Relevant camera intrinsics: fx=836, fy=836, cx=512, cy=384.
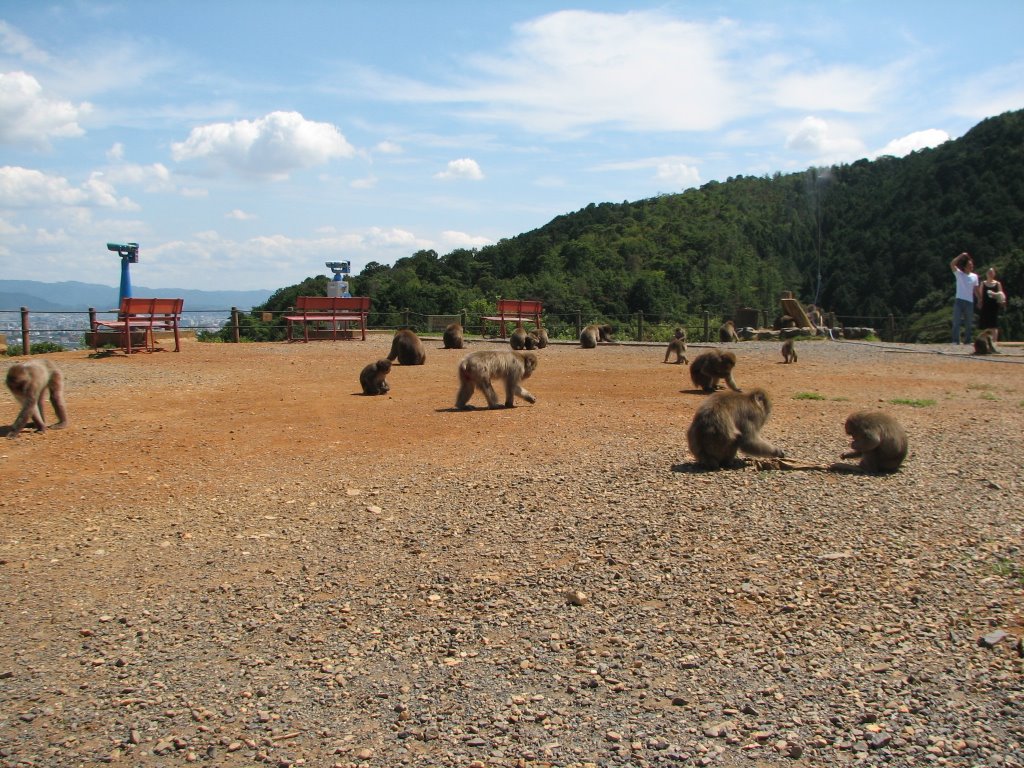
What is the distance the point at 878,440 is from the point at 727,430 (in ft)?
3.75

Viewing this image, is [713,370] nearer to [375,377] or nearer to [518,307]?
[375,377]

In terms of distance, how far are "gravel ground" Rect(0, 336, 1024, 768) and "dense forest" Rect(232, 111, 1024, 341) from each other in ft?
80.8

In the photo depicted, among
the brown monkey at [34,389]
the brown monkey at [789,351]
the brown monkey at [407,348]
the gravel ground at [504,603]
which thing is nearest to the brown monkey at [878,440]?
the gravel ground at [504,603]

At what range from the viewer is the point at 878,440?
651cm

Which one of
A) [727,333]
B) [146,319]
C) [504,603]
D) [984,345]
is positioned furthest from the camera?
[727,333]

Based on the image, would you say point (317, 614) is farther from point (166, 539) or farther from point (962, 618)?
point (962, 618)

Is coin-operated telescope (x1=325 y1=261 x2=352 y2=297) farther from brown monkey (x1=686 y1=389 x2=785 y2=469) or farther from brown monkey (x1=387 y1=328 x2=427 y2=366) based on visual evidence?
brown monkey (x1=686 y1=389 x2=785 y2=469)

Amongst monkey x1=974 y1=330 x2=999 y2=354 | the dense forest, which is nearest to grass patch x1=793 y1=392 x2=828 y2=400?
monkey x1=974 y1=330 x2=999 y2=354

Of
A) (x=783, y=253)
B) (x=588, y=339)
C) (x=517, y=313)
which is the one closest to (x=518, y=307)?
(x=517, y=313)

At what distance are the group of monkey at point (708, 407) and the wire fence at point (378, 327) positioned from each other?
852 centimetres

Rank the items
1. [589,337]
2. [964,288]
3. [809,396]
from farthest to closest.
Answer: [589,337]
[964,288]
[809,396]

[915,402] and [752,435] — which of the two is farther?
Result: [915,402]

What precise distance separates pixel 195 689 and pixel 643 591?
2.21m

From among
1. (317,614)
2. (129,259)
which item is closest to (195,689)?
(317,614)
